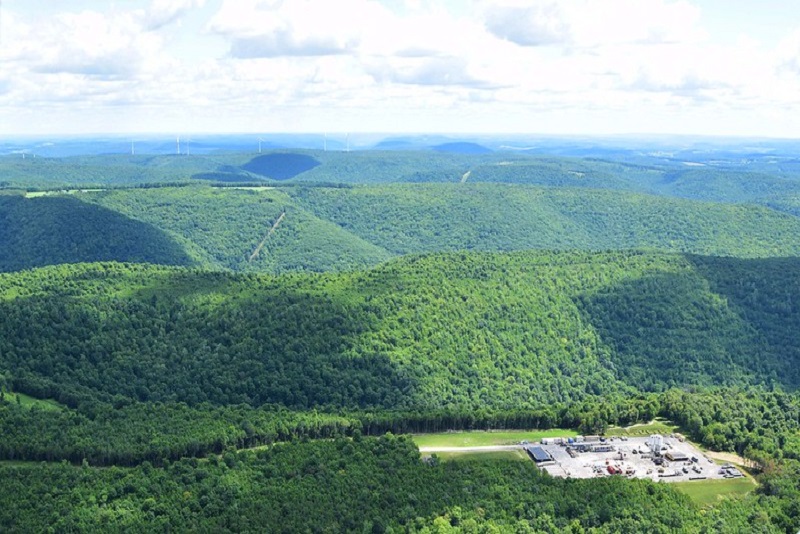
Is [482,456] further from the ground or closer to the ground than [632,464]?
further from the ground

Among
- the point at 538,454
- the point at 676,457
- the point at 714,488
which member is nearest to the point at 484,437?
the point at 538,454

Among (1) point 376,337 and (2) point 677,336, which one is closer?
(1) point 376,337

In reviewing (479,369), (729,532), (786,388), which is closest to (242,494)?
(729,532)

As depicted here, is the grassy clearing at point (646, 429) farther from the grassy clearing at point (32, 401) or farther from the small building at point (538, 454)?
the grassy clearing at point (32, 401)

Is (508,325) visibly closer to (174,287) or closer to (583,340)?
(583,340)

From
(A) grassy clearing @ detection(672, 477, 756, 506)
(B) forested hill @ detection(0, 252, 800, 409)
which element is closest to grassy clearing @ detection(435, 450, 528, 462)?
(A) grassy clearing @ detection(672, 477, 756, 506)

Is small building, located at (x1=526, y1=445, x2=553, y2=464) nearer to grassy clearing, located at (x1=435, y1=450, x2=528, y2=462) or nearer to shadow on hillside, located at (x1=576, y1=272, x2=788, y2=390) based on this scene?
grassy clearing, located at (x1=435, y1=450, x2=528, y2=462)

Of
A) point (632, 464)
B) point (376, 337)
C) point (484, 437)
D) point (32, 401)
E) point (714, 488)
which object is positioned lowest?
point (484, 437)

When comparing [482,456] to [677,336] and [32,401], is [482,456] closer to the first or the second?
[32,401]
